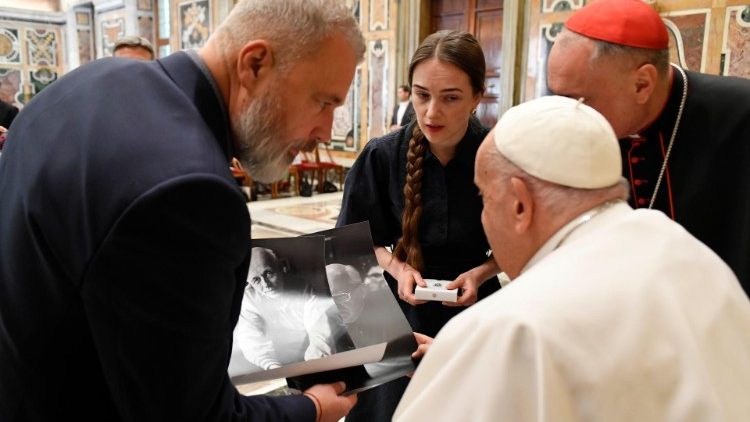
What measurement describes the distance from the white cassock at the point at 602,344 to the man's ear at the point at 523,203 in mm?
102

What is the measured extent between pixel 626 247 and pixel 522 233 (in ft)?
0.67

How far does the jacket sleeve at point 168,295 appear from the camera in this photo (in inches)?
34.6

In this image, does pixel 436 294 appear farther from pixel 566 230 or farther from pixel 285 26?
pixel 285 26

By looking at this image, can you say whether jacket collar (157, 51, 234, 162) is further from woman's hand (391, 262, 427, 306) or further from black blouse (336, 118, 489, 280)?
black blouse (336, 118, 489, 280)

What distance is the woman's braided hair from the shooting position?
2.14 m

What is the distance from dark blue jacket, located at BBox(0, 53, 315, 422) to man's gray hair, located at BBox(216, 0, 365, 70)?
7.4 inches

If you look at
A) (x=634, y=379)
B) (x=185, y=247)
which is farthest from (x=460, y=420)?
(x=185, y=247)

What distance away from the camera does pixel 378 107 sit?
11.7 m

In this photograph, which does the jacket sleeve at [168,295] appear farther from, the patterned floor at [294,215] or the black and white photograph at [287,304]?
the patterned floor at [294,215]

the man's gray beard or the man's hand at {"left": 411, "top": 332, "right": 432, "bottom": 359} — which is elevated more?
the man's gray beard

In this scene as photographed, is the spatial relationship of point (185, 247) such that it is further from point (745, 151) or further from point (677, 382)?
point (745, 151)

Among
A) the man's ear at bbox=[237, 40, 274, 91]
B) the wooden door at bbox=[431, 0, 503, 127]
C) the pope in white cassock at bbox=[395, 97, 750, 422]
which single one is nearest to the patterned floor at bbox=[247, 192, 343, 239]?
the wooden door at bbox=[431, 0, 503, 127]

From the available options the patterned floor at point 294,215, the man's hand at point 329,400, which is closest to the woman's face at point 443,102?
the man's hand at point 329,400

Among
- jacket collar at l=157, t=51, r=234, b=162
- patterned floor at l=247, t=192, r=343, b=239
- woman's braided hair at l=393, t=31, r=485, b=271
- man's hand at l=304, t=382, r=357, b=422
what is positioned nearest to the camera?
jacket collar at l=157, t=51, r=234, b=162
